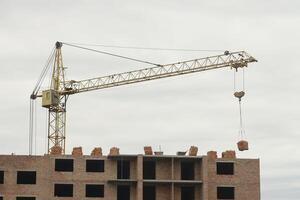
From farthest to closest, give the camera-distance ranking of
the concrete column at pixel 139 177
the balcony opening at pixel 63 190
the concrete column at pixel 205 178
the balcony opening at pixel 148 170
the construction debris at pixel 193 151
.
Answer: the construction debris at pixel 193 151 < the balcony opening at pixel 148 170 < the balcony opening at pixel 63 190 < the concrete column at pixel 205 178 < the concrete column at pixel 139 177

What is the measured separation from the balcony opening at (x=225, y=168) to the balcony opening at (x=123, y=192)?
45.0 feet

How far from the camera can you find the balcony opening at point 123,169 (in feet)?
384

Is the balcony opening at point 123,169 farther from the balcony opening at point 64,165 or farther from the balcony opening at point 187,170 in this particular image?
the balcony opening at point 187,170

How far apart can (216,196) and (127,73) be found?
161 feet

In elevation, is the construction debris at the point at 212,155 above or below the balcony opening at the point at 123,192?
above

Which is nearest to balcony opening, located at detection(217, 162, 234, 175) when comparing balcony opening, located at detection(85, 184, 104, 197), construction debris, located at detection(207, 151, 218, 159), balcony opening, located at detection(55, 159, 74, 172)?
construction debris, located at detection(207, 151, 218, 159)

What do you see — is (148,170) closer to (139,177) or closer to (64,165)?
(139,177)

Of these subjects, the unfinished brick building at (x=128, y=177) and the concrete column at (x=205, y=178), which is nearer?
the unfinished brick building at (x=128, y=177)

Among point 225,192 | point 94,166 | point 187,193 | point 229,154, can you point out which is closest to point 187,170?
point 187,193

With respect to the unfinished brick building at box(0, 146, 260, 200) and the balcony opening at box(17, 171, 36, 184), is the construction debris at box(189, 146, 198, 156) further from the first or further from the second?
the balcony opening at box(17, 171, 36, 184)

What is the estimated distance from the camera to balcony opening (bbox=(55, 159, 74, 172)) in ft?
382

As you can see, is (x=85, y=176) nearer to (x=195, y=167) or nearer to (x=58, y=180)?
(x=58, y=180)

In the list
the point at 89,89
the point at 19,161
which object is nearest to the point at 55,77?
the point at 89,89

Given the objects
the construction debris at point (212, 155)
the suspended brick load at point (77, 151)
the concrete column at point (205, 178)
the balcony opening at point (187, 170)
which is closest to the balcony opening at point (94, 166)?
the suspended brick load at point (77, 151)
